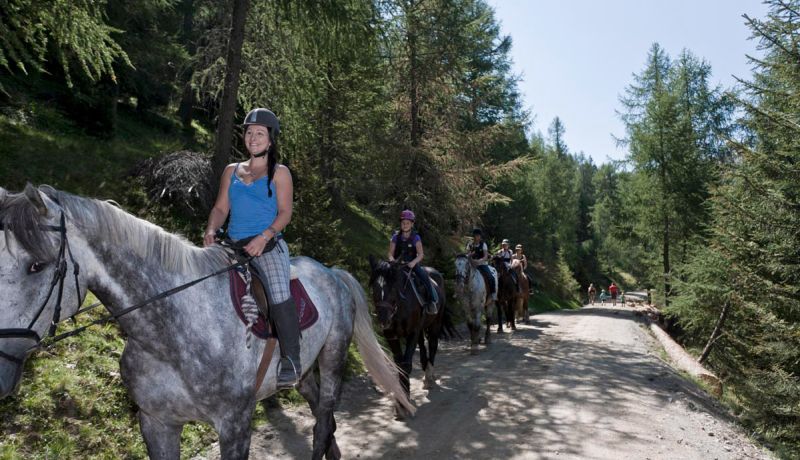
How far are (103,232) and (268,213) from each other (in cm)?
127

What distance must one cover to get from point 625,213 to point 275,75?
3109 cm

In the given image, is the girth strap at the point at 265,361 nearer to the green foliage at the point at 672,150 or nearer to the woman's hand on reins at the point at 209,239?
the woman's hand on reins at the point at 209,239

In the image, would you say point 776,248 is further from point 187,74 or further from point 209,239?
point 187,74

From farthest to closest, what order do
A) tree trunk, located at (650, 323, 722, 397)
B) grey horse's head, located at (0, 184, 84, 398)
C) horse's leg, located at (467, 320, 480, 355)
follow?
horse's leg, located at (467, 320, 480, 355), tree trunk, located at (650, 323, 722, 397), grey horse's head, located at (0, 184, 84, 398)

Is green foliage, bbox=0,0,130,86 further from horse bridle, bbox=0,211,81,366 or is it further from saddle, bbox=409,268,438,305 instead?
saddle, bbox=409,268,438,305

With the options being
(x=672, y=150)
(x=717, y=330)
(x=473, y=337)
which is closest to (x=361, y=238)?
(x=473, y=337)

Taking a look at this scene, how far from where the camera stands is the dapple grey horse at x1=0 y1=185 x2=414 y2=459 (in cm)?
283

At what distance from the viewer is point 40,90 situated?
1661 centimetres

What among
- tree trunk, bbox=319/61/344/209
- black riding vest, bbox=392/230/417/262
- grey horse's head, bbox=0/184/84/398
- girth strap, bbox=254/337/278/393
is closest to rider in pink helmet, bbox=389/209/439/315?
black riding vest, bbox=392/230/417/262

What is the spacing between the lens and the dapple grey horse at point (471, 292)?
13.3 metres

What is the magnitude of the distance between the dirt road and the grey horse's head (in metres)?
3.70

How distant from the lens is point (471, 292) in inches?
544

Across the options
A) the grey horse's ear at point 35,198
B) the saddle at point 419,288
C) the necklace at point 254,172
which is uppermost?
the necklace at point 254,172

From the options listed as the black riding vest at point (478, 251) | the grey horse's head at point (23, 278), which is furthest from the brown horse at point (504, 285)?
the grey horse's head at point (23, 278)
